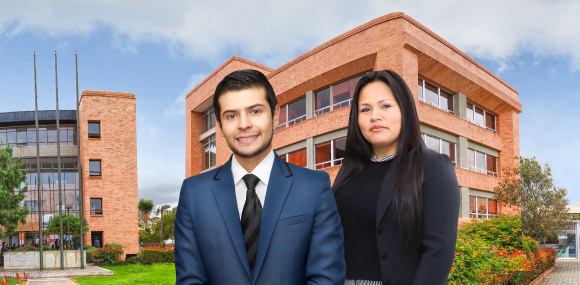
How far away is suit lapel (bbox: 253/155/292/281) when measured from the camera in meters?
2.28

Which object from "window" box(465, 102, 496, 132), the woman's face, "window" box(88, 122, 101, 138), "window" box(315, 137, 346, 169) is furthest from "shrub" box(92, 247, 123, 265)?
the woman's face

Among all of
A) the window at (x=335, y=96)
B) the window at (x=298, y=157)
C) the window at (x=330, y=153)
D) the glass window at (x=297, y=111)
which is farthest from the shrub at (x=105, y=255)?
the window at (x=335, y=96)

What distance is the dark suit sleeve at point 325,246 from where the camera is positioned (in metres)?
2.30

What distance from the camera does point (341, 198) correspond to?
3.18 metres

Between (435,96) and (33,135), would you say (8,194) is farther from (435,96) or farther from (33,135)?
(435,96)

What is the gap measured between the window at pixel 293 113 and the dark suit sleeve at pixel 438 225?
2588 centimetres

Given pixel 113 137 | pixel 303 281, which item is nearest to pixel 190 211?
pixel 303 281

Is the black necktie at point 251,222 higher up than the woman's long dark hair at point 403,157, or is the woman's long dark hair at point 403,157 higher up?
the woman's long dark hair at point 403,157

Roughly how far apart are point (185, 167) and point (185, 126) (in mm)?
3600

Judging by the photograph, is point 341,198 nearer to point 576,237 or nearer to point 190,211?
point 190,211

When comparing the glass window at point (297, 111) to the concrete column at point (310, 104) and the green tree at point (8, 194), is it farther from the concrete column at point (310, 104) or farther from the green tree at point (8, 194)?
the green tree at point (8, 194)

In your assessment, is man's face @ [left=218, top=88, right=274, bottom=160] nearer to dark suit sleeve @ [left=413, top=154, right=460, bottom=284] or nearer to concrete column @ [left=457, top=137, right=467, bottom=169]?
dark suit sleeve @ [left=413, top=154, right=460, bottom=284]

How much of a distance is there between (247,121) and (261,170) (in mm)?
262

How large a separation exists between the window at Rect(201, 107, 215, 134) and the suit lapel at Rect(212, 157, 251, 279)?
37703 mm
